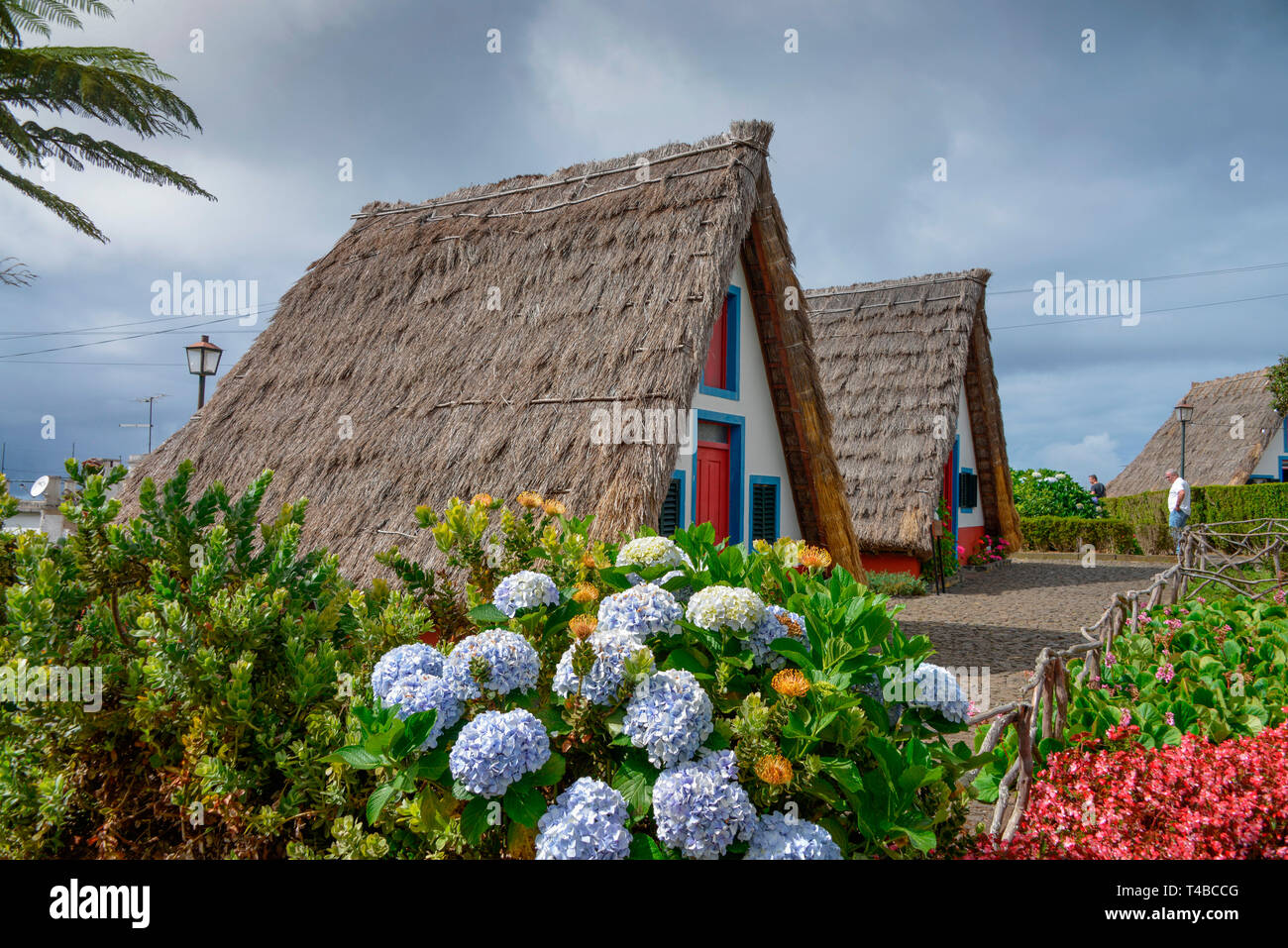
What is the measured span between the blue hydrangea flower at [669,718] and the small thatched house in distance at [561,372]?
484 cm

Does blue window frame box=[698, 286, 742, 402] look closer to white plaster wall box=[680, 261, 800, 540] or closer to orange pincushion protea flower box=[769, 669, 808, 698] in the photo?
white plaster wall box=[680, 261, 800, 540]

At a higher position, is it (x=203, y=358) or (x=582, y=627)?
(x=203, y=358)

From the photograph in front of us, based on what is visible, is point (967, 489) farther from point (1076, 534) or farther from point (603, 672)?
point (603, 672)

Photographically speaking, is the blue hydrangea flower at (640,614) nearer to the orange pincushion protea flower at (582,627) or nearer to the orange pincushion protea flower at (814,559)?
the orange pincushion protea flower at (582,627)

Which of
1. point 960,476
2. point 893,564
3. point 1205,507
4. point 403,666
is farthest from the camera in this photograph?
point 1205,507

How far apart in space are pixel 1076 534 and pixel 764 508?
16.9 m

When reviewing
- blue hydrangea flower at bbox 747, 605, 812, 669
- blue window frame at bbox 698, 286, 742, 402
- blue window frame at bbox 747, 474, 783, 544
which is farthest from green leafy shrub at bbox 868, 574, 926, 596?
blue hydrangea flower at bbox 747, 605, 812, 669

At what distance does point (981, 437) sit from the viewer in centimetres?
1850

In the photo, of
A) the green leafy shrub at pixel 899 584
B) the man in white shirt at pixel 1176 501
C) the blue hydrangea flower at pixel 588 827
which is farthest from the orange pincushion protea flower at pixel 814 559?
the man in white shirt at pixel 1176 501

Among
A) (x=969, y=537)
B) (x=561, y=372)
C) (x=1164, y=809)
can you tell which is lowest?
(x=969, y=537)

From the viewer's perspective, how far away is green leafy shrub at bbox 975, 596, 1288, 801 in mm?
2791

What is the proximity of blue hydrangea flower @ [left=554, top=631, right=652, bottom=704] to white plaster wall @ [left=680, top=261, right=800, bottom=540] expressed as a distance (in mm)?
7280

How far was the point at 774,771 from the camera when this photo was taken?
5.81 feet

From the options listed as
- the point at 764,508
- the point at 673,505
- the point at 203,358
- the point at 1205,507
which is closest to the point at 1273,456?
the point at 1205,507
